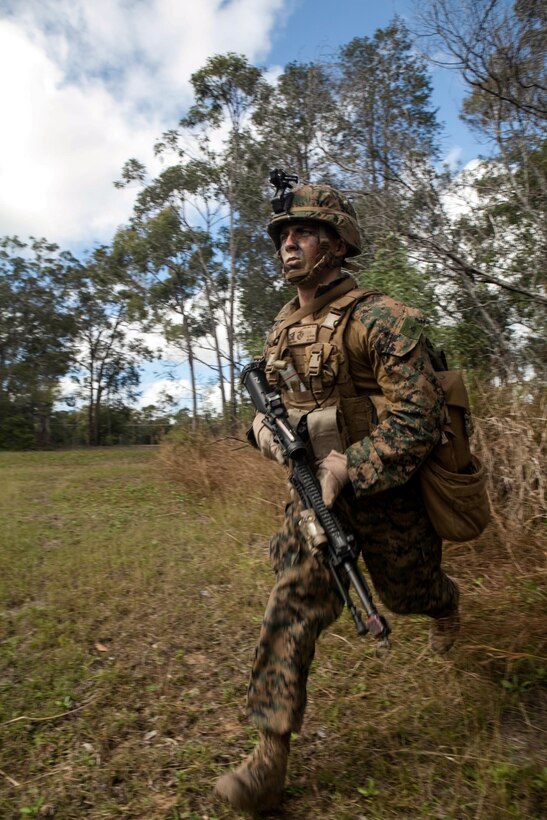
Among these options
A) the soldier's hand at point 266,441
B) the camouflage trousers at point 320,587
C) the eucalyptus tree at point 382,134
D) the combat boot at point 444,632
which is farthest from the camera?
the eucalyptus tree at point 382,134

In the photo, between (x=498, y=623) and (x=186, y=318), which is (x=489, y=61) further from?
(x=186, y=318)

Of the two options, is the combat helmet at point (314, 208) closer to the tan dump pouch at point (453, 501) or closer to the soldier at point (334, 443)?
the soldier at point (334, 443)

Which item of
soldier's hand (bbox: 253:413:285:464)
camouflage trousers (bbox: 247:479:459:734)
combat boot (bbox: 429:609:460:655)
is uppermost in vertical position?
soldier's hand (bbox: 253:413:285:464)

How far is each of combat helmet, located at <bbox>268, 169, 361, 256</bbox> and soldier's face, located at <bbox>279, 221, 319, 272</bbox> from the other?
46mm

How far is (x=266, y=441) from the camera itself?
8.43 feet

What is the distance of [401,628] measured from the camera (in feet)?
11.2

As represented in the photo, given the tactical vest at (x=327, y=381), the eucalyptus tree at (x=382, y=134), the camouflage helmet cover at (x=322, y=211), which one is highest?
the eucalyptus tree at (x=382, y=134)

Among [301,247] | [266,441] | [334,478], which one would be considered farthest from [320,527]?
[301,247]

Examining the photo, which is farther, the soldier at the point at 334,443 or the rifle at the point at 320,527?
the soldier at the point at 334,443

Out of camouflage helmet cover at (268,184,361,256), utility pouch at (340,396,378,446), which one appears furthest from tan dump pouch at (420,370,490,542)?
camouflage helmet cover at (268,184,361,256)

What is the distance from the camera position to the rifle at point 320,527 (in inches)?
75.8

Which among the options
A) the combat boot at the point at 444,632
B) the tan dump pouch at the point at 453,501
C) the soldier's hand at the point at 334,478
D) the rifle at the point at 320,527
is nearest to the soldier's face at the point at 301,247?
the rifle at the point at 320,527

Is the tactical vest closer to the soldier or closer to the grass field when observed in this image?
the soldier

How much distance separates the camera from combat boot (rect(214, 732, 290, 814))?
201cm
